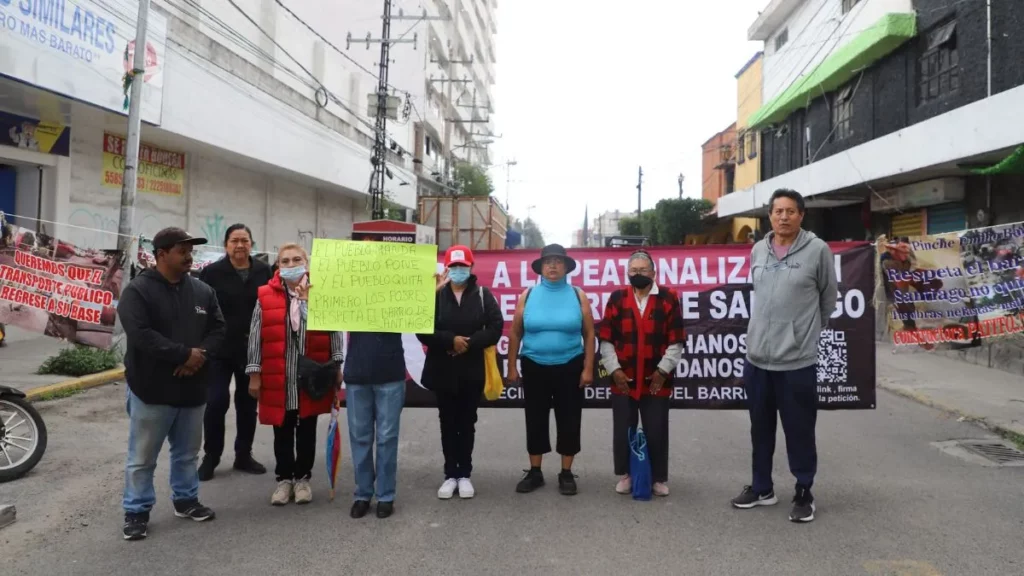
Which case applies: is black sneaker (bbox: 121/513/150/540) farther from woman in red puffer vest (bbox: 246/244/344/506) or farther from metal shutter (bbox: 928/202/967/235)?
metal shutter (bbox: 928/202/967/235)

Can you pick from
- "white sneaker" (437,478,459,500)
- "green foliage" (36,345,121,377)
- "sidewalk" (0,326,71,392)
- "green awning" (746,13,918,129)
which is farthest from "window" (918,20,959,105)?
"sidewalk" (0,326,71,392)

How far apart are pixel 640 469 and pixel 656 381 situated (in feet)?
1.96

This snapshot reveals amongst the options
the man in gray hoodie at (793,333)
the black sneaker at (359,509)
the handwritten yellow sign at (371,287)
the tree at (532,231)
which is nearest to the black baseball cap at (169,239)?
the handwritten yellow sign at (371,287)

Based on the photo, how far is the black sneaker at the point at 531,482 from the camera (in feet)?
17.5

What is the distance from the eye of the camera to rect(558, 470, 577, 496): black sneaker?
525cm

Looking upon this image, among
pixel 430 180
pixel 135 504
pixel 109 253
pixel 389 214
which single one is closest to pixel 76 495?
pixel 135 504

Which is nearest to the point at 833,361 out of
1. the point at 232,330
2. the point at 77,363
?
the point at 232,330

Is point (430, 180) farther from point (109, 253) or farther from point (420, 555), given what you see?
point (420, 555)

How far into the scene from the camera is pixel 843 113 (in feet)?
69.2

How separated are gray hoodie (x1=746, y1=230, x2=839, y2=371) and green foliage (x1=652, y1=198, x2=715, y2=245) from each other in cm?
3229

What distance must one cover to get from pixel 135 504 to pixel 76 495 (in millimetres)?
1219

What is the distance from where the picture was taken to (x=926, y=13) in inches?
639

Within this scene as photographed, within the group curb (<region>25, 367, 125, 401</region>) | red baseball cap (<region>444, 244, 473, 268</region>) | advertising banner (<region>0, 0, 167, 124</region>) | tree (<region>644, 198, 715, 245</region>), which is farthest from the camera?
Result: tree (<region>644, 198, 715, 245</region>)

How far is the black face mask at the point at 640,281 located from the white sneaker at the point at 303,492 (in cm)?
258
